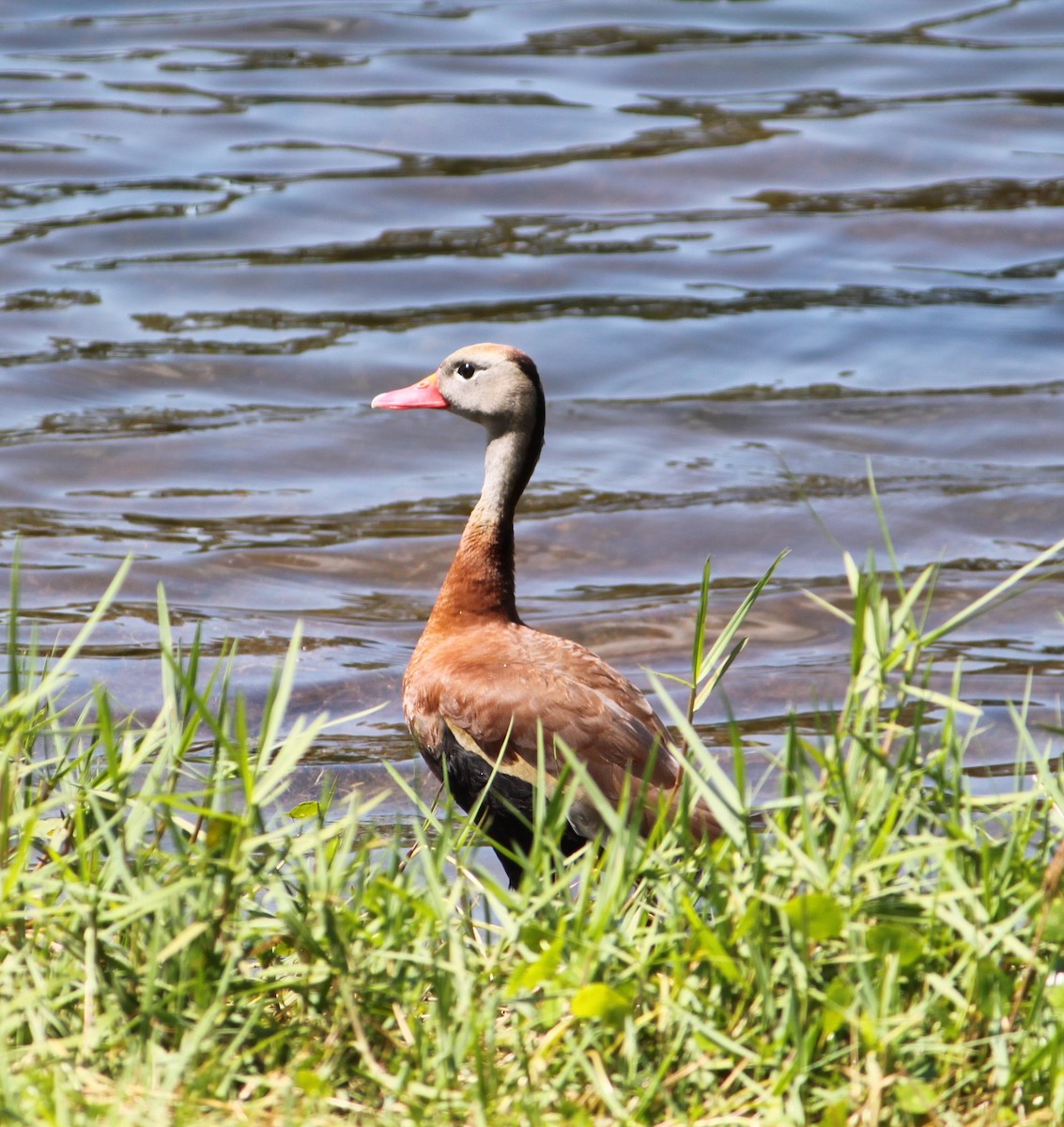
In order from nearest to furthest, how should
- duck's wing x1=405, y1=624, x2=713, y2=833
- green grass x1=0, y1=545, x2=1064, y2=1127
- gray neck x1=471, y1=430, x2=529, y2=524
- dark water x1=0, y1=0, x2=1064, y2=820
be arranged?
green grass x1=0, y1=545, x2=1064, y2=1127 → duck's wing x1=405, y1=624, x2=713, y2=833 → gray neck x1=471, y1=430, x2=529, y2=524 → dark water x1=0, y1=0, x2=1064, y2=820

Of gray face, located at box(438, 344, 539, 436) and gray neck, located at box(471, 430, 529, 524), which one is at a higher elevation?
gray face, located at box(438, 344, 539, 436)

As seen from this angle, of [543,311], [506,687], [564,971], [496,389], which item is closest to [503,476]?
[496,389]

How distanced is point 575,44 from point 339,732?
9238mm

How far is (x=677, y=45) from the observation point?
43.5ft

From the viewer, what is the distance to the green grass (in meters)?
2.39

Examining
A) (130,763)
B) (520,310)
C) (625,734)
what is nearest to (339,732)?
(625,734)

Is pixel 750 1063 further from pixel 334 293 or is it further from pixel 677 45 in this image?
pixel 677 45

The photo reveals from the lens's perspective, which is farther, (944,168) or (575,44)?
(575,44)

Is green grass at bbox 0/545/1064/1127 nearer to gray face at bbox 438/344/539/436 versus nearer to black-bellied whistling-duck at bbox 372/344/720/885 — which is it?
black-bellied whistling-duck at bbox 372/344/720/885

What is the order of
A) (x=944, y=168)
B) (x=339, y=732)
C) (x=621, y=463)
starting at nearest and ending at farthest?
(x=339, y=732) < (x=621, y=463) < (x=944, y=168)

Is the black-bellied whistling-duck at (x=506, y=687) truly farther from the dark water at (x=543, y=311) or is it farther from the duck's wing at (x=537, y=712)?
the dark water at (x=543, y=311)

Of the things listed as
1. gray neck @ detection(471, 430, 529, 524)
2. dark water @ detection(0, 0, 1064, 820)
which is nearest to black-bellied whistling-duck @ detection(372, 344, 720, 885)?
gray neck @ detection(471, 430, 529, 524)

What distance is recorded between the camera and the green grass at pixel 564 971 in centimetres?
239

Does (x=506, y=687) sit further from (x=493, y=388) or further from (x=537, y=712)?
(x=493, y=388)
